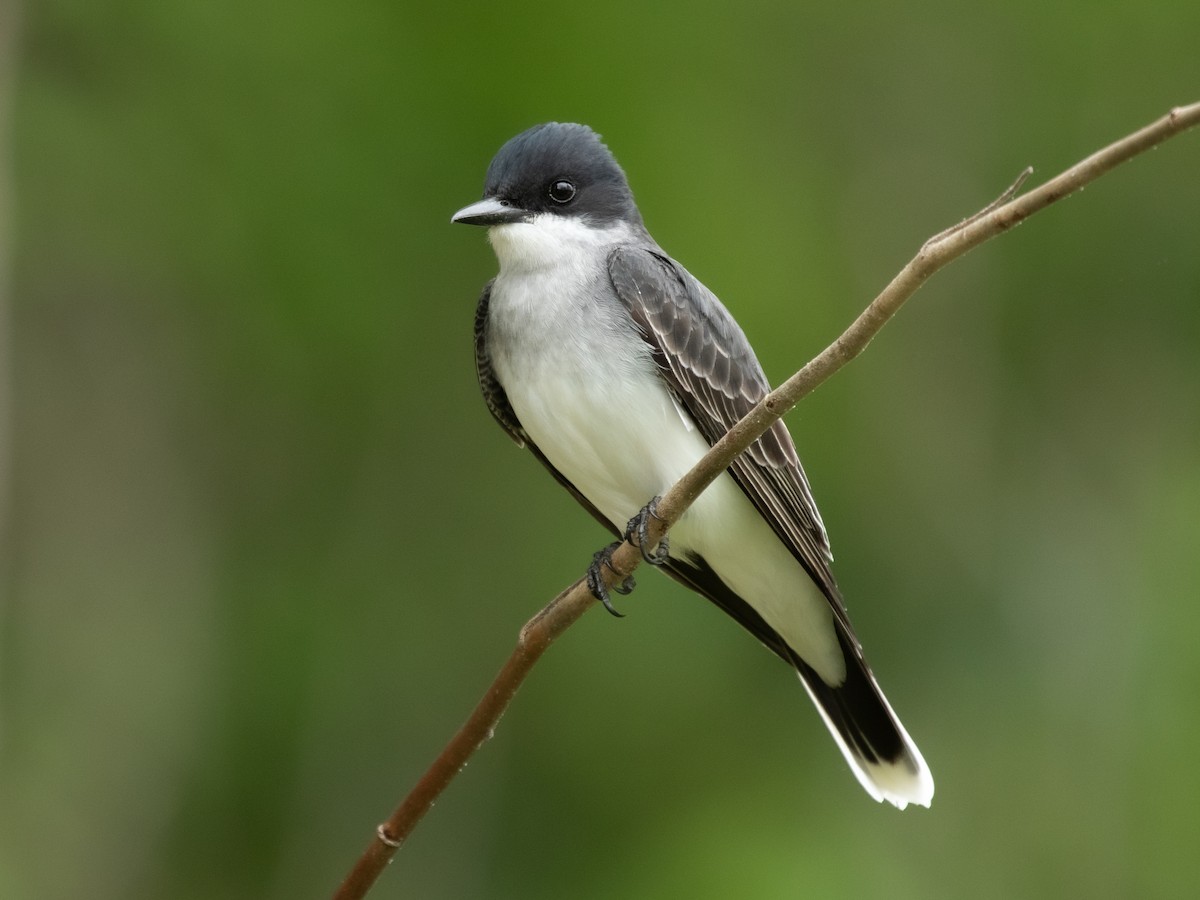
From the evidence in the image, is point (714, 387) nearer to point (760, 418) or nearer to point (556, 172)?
point (556, 172)

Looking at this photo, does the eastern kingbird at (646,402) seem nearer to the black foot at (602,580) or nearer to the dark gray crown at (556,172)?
the dark gray crown at (556,172)

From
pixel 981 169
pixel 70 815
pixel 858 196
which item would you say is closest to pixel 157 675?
pixel 70 815

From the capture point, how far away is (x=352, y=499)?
6.50 metres

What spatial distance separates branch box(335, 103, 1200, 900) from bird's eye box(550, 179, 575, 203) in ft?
5.09

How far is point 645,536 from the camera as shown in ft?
11.5

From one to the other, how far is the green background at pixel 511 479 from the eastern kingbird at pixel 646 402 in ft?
3.34

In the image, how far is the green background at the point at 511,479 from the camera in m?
5.83

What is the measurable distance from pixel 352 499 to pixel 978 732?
2.64m

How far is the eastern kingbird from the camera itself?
4438mm

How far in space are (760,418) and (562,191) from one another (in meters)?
2.25

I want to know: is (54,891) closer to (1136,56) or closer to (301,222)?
(301,222)

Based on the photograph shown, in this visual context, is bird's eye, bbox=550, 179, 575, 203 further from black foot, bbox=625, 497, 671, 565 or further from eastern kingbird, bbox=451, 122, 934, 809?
black foot, bbox=625, 497, 671, 565

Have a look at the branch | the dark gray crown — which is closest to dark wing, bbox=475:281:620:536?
the dark gray crown

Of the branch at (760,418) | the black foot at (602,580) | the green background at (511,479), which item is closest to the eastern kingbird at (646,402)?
the black foot at (602,580)
